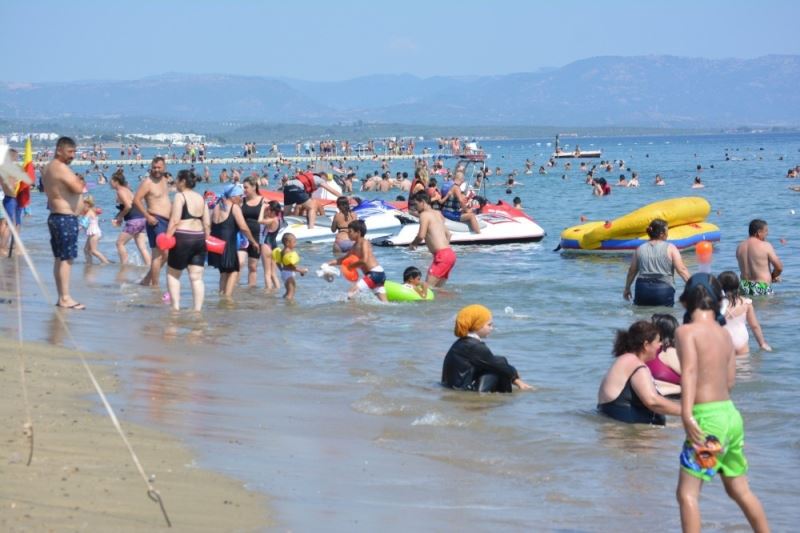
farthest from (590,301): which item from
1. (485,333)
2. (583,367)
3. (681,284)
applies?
(485,333)

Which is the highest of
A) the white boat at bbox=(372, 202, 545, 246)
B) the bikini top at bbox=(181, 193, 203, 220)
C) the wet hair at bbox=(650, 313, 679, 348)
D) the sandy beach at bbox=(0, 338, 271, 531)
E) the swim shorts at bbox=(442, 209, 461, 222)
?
the bikini top at bbox=(181, 193, 203, 220)

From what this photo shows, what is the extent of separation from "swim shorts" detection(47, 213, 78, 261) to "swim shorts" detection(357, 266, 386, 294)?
368 cm

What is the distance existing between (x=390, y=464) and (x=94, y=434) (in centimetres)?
151

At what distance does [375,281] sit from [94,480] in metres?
7.77

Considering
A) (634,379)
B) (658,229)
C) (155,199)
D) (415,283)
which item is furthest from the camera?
(415,283)

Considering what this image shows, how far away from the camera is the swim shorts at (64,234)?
9.70 m

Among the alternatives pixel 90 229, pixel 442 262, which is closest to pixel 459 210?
pixel 90 229

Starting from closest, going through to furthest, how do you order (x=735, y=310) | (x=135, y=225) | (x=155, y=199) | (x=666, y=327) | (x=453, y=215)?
(x=666, y=327), (x=735, y=310), (x=155, y=199), (x=135, y=225), (x=453, y=215)

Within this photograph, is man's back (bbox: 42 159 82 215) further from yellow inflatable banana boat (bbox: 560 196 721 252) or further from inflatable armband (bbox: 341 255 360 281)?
yellow inflatable banana boat (bbox: 560 196 721 252)

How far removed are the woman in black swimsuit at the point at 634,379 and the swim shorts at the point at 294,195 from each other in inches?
438

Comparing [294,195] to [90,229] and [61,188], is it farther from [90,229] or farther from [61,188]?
[61,188]

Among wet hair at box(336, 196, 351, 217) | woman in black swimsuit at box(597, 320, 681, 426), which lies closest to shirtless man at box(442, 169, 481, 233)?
wet hair at box(336, 196, 351, 217)

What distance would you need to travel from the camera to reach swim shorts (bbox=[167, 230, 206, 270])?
34.8 ft

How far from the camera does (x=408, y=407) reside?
783cm
